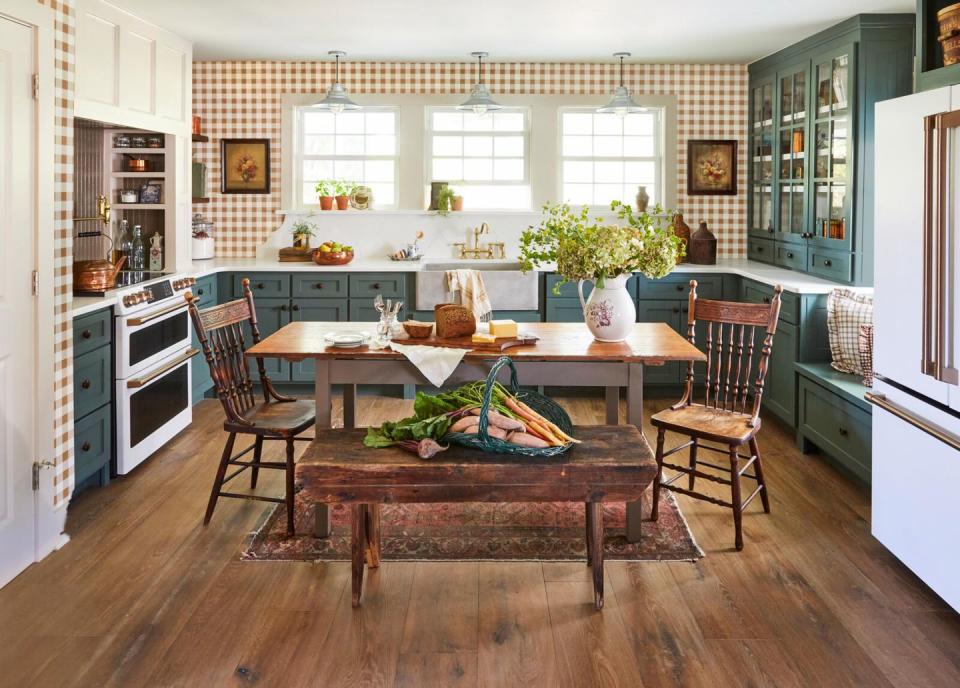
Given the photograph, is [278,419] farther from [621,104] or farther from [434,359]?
[621,104]

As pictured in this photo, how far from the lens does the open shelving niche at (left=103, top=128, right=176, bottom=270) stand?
5.80 m

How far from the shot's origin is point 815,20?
551cm

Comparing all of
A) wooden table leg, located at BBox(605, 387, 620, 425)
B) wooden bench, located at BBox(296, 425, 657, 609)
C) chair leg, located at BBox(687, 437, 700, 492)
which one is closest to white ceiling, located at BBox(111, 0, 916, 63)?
wooden table leg, located at BBox(605, 387, 620, 425)

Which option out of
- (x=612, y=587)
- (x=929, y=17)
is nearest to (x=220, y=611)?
(x=612, y=587)

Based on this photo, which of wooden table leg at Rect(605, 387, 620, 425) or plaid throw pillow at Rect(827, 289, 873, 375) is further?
plaid throw pillow at Rect(827, 289, 873, 375)

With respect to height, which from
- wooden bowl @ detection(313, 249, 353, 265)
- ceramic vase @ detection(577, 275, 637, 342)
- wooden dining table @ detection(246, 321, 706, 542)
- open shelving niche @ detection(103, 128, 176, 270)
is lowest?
wooden dining table @ detection(246, 321, 706, 542)

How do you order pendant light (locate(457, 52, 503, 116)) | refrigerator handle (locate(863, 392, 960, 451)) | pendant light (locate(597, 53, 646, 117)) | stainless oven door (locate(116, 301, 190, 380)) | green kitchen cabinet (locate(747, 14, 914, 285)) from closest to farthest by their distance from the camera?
refrigerator handle (locate(863, 392, 960, 451)), stainless oven door (locate(116, 301, 190, 380)), green kitchen cabinet (locate(747, 14, 914, 285)), pendant light (locate(457, 52, 503, 116)), pendant light (locate(597, 53, 646, 117))

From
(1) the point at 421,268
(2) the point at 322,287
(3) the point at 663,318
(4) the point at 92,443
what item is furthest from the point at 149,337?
(3) the point at 663,318

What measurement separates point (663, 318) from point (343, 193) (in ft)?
8.63

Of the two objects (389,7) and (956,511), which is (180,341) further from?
(956,511)

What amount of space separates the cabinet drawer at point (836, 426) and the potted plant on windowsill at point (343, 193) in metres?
3.70

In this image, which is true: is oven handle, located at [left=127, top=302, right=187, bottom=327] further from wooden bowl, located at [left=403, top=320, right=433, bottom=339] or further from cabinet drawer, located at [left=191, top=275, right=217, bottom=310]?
wooden bowl, located at [left=403, top=320, right=433, bottom=339]

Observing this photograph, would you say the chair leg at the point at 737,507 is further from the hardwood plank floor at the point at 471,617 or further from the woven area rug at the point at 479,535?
the woven area rug at the point at 479,535

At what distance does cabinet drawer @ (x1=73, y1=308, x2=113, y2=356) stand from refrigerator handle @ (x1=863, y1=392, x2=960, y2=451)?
333 centimetres
